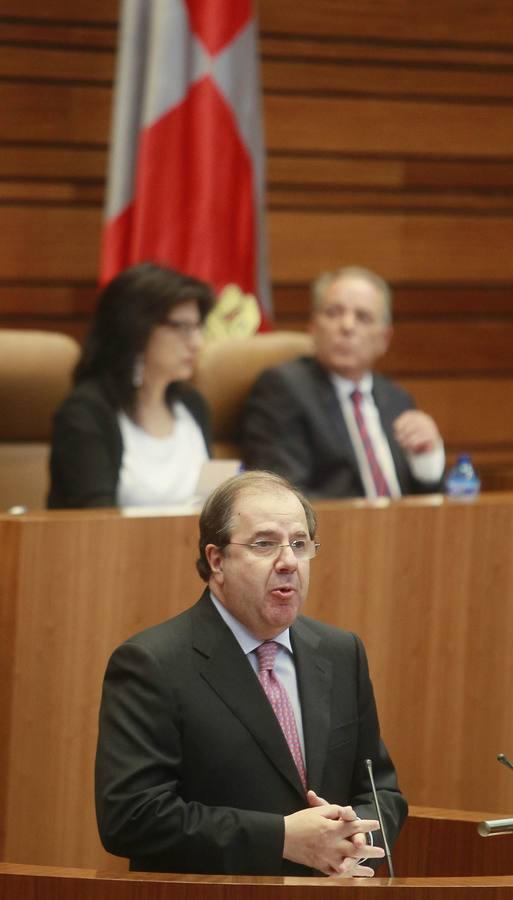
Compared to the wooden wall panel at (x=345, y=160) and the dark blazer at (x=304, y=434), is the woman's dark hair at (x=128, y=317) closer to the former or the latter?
the dark blazer at (x=304, y=434)

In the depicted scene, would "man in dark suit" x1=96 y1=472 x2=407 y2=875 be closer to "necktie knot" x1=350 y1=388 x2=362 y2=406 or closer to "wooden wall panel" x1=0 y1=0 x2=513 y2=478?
"necktie knot" x1=350 y1=388 x2=362 y2=406

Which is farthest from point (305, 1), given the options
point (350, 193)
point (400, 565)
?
point (400, 565)

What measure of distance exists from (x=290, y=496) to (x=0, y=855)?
1007mm

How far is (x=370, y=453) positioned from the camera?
12.9 feet

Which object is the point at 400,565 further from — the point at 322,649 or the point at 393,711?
the point at 322,649

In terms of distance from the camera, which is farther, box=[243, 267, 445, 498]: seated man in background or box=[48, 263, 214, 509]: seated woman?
box=[243, 267, 445, 498]: seated man in background

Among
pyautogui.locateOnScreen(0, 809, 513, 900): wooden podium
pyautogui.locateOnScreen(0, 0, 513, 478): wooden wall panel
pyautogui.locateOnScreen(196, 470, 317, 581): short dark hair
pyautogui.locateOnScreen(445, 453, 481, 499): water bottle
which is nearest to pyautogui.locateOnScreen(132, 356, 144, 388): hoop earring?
pyautogui.locateOnScreen(445, 453, 481, 499): water bottle

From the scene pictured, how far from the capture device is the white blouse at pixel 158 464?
3533 mm

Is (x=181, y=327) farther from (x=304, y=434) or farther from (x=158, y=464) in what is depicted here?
(x=304, y=434)

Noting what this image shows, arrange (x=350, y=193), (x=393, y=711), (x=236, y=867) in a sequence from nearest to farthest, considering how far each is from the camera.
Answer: (x=236, y=867)
(x=393, y=711)
(x=350, y=193)

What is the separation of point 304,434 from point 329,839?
197 centimetres

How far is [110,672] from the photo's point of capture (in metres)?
2.15

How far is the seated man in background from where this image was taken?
12.6 feet

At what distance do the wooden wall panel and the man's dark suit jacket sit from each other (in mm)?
2781
